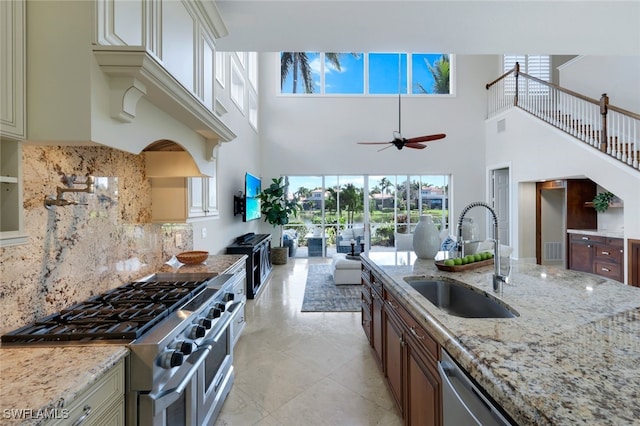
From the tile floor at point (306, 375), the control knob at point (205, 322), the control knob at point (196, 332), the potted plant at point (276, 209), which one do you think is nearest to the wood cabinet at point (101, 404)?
the control knob at point (196, 332)

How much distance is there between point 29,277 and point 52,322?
0.22 metres

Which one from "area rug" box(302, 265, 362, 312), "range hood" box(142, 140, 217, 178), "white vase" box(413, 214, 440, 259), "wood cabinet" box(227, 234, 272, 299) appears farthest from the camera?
"wood cabinet" box(227, 234, 272, 299)

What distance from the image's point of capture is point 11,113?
3.35ft

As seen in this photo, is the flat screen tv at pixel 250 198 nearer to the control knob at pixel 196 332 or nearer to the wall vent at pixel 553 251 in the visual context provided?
the control knob at pixel 196 332

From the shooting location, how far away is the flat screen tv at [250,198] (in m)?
5.22

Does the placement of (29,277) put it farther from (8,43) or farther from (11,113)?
(8,43)

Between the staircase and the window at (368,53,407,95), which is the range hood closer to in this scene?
the staircase

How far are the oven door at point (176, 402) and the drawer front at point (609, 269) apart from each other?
608 centimetres

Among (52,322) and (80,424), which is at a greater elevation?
(52,322)

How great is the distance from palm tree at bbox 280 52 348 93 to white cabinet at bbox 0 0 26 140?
743cm

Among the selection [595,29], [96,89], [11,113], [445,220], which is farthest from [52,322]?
[445,220]

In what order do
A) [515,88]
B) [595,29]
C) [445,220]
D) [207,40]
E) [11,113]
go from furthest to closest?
[445,220] → [515,88] → [595,29] → [207,40] → [11,113]

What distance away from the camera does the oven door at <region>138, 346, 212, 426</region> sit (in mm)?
1132

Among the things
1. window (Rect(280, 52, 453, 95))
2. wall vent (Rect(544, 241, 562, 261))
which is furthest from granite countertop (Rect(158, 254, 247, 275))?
wall vent (Rect(544, 241, 562, 261))
